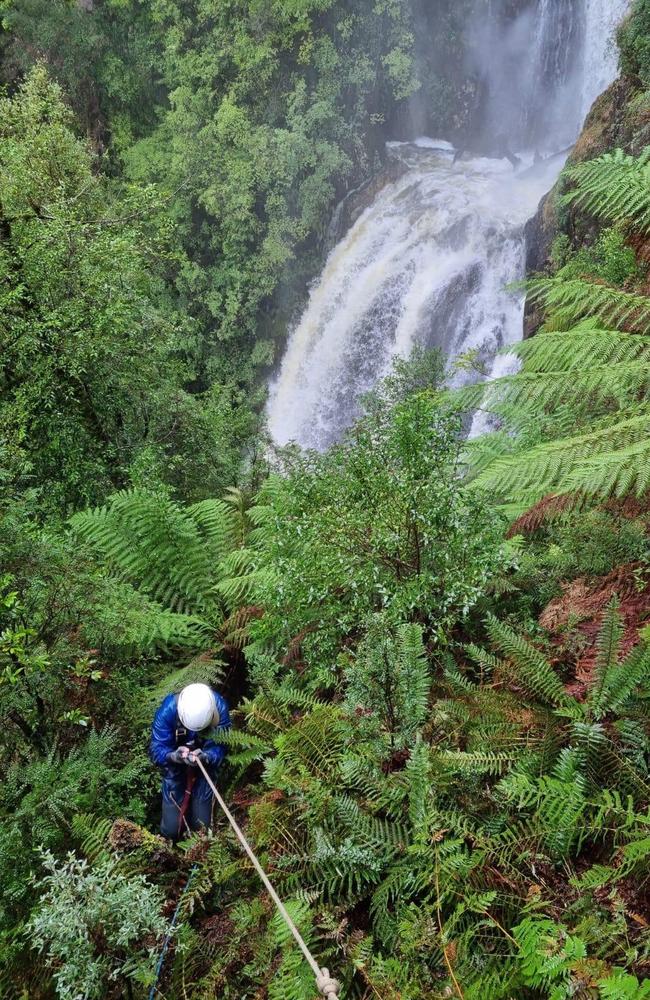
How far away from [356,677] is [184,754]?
3.73 feet

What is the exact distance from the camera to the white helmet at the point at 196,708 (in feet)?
11.7

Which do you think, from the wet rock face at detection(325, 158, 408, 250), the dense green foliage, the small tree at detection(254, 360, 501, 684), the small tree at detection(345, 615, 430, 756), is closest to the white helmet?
the dense green foliage

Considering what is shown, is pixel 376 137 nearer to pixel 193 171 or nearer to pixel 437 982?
pixel 193 171

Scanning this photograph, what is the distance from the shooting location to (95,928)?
8.03 feet

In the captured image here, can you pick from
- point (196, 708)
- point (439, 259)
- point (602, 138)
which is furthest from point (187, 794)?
point (439, 259)

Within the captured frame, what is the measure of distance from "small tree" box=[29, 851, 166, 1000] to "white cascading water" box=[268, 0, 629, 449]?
12410 mm

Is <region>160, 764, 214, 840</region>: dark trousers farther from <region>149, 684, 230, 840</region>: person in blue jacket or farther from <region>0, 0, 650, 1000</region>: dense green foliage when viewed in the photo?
<region>0, 0, 650, 1000</region>: dense green foliage

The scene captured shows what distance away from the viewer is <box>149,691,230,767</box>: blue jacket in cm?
362

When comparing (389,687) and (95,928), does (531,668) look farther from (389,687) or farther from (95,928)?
(95,928)

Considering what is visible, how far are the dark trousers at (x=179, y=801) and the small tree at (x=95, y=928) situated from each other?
104cm

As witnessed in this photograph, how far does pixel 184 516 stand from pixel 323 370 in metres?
12.7

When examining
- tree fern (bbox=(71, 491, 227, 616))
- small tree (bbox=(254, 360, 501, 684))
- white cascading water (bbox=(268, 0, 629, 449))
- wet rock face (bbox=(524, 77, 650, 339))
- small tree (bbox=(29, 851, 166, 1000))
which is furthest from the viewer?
white cascading water (bbox=(268, 0, 629, 449))

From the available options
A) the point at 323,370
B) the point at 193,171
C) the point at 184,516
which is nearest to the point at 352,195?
the point at 193,171

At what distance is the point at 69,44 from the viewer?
20.3 metres
